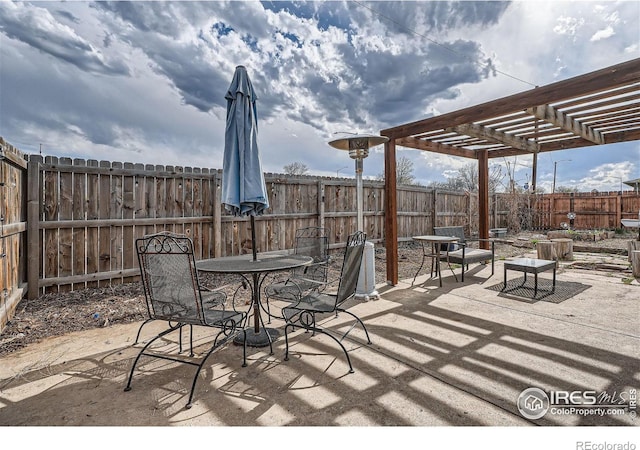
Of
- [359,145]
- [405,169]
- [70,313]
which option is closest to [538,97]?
[359,145]

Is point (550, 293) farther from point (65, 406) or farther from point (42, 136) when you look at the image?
point (42, 136)

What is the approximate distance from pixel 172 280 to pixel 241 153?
1.18 metres

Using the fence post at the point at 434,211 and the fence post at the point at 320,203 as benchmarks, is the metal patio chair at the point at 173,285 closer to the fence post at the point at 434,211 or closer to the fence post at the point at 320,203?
the fence post at the point at 320,203

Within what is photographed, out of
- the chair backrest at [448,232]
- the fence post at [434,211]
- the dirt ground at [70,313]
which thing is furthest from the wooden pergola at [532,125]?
the dirt ground at [70,313]

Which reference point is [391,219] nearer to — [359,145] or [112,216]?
[359,145]

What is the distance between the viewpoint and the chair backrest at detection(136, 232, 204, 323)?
6.52 feet

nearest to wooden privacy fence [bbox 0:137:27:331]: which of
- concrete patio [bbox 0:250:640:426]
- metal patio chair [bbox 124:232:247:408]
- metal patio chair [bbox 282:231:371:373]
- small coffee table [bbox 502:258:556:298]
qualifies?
concrete patio [bbox 0:250:640:426]

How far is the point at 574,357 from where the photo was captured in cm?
239

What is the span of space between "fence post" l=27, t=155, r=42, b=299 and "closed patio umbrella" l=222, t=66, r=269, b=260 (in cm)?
260

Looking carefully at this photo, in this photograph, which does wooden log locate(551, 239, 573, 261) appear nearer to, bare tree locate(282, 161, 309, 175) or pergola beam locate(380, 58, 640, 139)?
pergola beam locate(380, 58, 640, 139)

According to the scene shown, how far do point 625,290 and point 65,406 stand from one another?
6.19 meters

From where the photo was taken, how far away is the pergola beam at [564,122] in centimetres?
366

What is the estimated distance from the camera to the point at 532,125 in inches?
179
